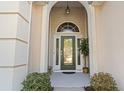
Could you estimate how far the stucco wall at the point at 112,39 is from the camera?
2.95 meters

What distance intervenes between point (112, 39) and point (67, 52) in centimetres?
451

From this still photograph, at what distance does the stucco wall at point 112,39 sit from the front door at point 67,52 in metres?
3.47

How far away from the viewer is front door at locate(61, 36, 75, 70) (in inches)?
304

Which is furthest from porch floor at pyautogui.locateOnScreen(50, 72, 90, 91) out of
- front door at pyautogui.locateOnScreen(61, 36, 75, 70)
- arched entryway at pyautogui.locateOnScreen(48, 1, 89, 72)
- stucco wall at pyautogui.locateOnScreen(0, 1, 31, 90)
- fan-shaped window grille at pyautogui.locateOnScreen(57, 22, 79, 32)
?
→ fan-shaped window grille at pyautogui.locateOnScreen(57, 22, 79, 32)

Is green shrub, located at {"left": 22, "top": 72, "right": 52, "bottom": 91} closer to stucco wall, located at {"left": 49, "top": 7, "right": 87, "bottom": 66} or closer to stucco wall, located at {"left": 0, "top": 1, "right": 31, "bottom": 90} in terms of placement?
stucco wall, located at {"left": 0, "top": 1, "right": 31, "bottom": 90}

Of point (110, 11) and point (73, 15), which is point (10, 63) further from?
point (73, 15)

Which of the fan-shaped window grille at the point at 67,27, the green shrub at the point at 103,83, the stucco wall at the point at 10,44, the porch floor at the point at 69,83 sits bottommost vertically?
the porch floor at the point at 69,83

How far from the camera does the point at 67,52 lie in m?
7.84

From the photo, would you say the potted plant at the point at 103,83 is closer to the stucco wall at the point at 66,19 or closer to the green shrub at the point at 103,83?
the green shrub at the point at 103,83

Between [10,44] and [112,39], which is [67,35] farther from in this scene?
[10,44]

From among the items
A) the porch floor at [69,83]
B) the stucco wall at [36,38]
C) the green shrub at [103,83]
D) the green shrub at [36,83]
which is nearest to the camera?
the green shrub at [36,83]

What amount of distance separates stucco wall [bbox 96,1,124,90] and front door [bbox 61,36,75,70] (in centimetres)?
347

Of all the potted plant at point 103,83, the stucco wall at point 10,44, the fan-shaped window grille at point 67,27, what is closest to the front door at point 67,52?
the fan-shaped window grille at point 67,27

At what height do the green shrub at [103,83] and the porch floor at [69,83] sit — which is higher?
the green shrub at [103,83]
